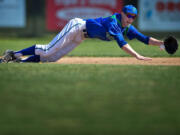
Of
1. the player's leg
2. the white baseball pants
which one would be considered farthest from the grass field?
the player's leg

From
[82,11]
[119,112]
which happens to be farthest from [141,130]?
[82,11]

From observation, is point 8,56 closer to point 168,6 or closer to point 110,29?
point 110,29

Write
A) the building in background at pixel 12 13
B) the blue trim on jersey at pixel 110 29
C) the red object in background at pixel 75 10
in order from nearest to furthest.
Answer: the blue trim on jersey at pixel 110 29
the red object in background at pixel 75 10
the building in background at pixel 12 13

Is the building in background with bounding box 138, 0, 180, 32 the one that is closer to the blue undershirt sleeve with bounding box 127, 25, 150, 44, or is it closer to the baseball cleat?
the blue undershirt sleeve with bounding box 127, 25, 150, 44

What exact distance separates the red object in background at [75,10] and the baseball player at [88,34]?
888cm

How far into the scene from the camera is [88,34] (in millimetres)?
6199

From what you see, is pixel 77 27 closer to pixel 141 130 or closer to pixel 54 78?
pixel 54 78

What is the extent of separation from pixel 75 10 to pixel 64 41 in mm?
9322

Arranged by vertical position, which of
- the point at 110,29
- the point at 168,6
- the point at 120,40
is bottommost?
the point at 120,40

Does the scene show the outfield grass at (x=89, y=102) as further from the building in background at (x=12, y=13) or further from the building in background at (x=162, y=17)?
the building in background at (x=12, y=13)

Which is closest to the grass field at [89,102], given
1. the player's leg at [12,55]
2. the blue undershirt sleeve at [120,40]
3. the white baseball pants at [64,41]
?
the blue undershirt sleeve at [120,40]

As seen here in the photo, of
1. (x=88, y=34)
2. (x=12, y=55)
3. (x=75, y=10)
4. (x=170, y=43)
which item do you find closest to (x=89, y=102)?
(x=88, y=34)

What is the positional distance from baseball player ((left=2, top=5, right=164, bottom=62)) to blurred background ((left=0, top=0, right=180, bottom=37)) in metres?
8.85

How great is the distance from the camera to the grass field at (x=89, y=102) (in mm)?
2754
